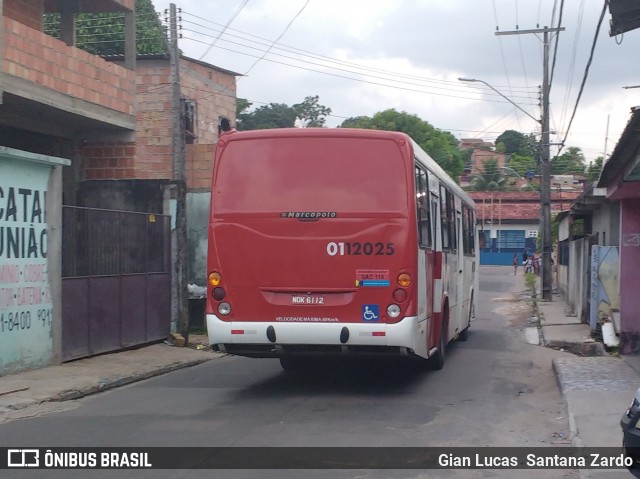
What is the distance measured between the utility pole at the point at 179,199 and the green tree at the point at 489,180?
205ft

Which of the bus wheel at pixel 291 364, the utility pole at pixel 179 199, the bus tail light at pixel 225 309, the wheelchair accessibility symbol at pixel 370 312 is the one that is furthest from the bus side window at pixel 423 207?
the utility pole at pixel 179 199

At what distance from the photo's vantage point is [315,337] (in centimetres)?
1029

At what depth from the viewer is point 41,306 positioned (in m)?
12.9

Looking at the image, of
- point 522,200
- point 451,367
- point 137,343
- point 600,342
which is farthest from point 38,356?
point 522,200

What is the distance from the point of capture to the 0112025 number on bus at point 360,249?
33.8ft

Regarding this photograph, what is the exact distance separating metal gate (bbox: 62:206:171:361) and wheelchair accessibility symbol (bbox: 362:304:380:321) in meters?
5.66

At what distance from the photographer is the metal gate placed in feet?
46.1

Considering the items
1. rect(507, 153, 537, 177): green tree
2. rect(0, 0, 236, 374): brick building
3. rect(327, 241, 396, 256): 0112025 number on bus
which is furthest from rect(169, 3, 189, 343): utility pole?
rect(507, 153, 537, 177): green tree

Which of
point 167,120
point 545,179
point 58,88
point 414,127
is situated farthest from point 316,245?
point 414,127

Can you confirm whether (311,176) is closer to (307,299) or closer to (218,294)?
(307,299)

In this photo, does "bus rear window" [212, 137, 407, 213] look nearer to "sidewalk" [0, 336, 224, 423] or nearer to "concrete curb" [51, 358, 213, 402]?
"concrete curb" [51, 358, 213, 402]

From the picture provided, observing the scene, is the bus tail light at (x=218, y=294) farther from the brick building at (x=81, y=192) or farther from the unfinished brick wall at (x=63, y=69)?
the unfinished brick wall at (x=63, y=69)

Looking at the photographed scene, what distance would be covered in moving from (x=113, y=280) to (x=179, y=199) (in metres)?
2.30

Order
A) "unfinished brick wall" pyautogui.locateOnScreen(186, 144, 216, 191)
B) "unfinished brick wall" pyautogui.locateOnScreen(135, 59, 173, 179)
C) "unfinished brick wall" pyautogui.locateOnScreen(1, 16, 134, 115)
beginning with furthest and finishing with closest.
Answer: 1. "unfinished brick wall" pyautogui.locateOnScreen(135, 59, 173, 179)
2. "unfinished brick wall" pyautogui.locateOnScreen(186, 144, 216, 191)
3. "unfinished brick wall" pyautogui.locateOnScreen(1, 16, 134, 115)
